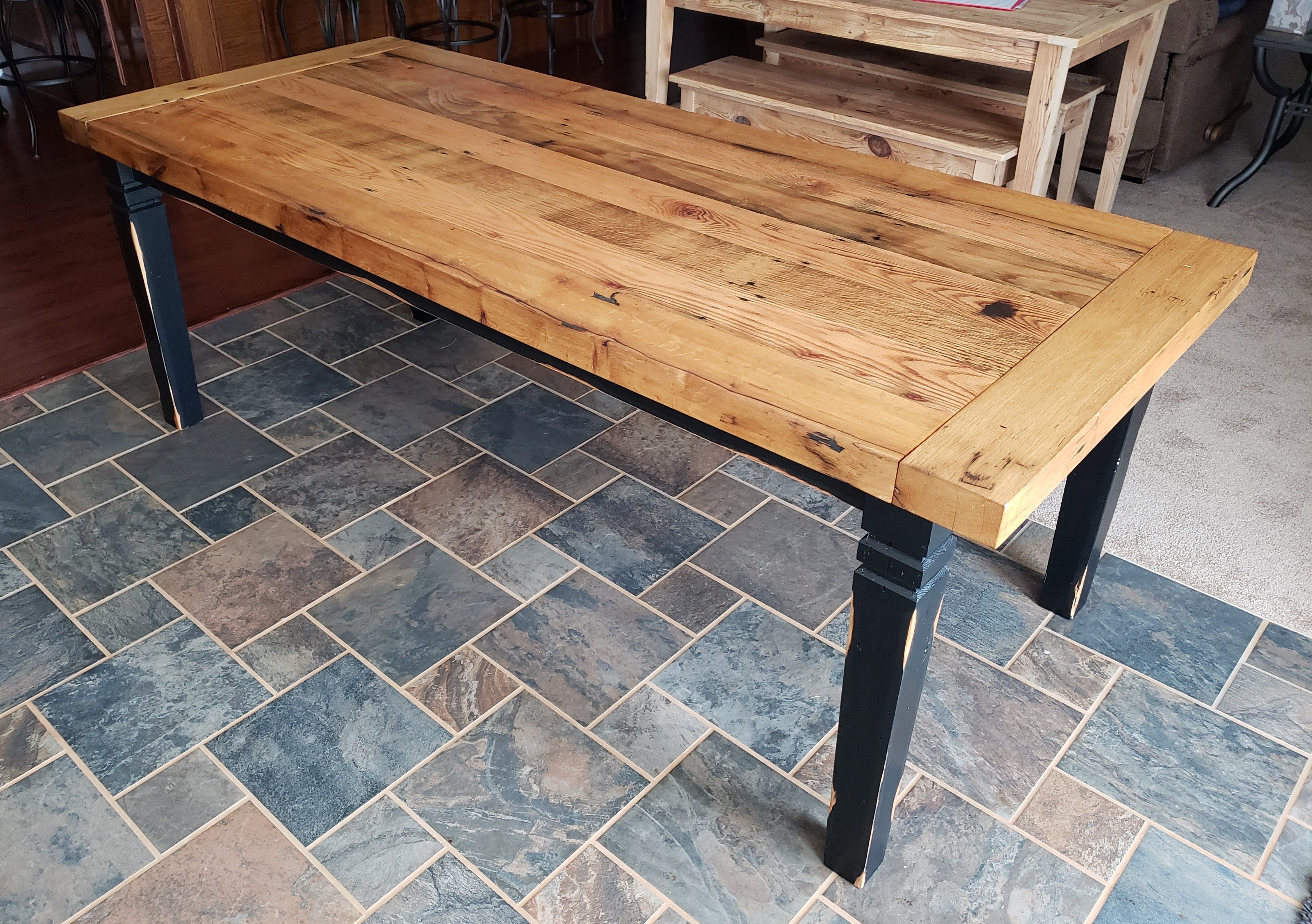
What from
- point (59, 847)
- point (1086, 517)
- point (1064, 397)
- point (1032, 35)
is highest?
point (1032, 35)

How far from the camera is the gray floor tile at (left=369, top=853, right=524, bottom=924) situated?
156cm

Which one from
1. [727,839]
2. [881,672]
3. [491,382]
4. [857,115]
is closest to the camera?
[881,672]

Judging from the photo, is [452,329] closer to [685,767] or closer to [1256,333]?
[685,767]

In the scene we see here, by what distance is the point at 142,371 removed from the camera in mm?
2920

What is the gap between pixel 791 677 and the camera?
199 centimetres

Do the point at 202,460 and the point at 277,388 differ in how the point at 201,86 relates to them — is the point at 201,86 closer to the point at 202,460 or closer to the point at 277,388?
the point at 277,388

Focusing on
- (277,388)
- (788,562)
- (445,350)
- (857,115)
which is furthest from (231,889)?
(857,115)

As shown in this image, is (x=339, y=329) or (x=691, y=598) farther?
(x=339, y=329)

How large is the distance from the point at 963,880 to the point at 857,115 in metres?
2.44

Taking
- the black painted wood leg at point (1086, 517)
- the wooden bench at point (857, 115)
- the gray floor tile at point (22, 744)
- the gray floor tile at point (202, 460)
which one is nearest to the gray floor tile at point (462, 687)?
the gray floor tile at point (22, 744)

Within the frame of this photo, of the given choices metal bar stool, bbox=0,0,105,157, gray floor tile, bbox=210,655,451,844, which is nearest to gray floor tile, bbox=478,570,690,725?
gray floor tile, bbox=210,655,451,844

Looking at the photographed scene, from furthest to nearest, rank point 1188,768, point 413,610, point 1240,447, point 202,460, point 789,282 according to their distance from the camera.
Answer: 1. point 1240,447
2. point 202,460
3. point 413,610
4. point 1188,768
5. point 789,282

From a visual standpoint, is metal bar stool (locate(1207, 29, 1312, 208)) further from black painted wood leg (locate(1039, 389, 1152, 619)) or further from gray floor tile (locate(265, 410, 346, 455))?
gray floor tile (locate(265, 410, 346, 455))

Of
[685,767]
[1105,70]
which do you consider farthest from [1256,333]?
[685,767]
